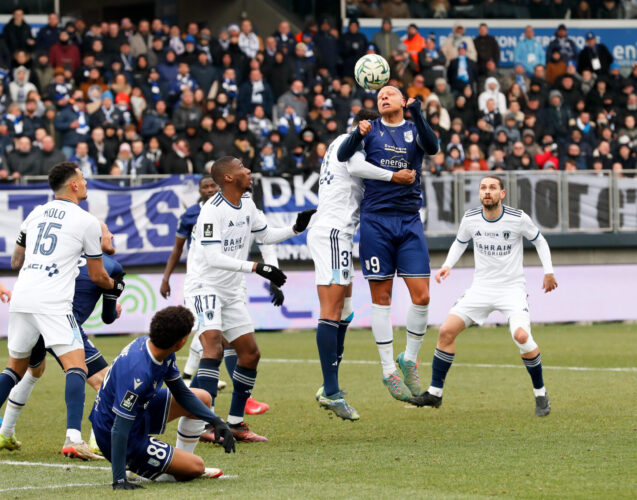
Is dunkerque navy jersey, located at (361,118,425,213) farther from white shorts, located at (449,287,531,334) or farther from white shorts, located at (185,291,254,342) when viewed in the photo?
white shorts, located at (185,291,254,342)

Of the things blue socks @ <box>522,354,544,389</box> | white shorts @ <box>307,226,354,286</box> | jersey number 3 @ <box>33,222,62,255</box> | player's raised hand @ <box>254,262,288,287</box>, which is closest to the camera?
jersey number 3 @ <box>33,222,62,255</box>

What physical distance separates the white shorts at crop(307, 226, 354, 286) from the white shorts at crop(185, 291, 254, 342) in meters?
0.79

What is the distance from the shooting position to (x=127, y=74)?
22.5m

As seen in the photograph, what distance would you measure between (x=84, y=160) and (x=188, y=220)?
29.9 feet

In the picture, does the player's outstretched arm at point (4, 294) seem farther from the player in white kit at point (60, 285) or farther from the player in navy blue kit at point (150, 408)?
the player in navy blue kit at point (150, 408)

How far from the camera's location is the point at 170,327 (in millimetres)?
6363

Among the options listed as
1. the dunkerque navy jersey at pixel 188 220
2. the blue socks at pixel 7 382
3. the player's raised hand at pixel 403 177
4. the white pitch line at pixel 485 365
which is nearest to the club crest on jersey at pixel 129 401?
the blue socks at pixel 7 382

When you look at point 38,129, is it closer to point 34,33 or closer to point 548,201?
point 34,33

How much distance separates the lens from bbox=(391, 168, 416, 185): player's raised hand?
920 cm

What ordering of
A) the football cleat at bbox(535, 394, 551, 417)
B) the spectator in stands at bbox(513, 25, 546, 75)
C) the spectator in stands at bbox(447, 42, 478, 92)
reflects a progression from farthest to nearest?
the spectator in stands at bbox(513, 25, 546, 75)
the spectator in stands at bbox(447, 42, 478, 92)
the football cleat at bbox(535, 394, 551, 417)

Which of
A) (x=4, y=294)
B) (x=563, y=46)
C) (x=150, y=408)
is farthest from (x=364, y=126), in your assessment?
(x=563, y=46)

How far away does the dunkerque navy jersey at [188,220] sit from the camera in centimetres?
1160

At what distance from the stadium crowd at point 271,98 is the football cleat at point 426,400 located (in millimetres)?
11749

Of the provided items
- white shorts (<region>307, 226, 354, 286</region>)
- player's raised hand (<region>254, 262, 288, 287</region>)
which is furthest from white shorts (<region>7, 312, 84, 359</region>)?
white shorts (<region>307, 226, 354, 286</region>)
